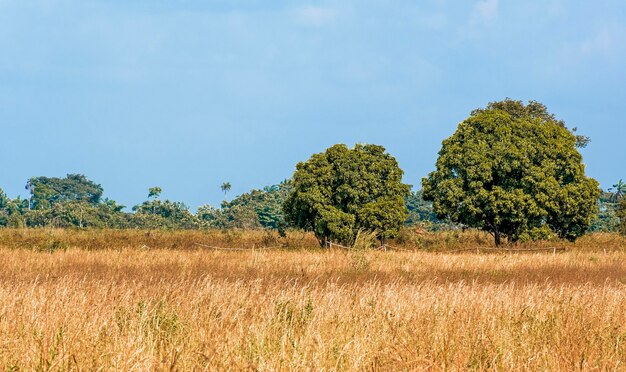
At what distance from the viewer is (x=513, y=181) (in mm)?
46188

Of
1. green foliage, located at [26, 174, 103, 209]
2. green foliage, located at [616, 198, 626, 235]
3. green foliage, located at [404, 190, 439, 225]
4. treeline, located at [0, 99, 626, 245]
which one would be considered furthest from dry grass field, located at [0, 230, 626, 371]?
green foliage, located at [26, 174, 103, 209]

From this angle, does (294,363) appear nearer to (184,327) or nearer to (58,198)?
(184,327)

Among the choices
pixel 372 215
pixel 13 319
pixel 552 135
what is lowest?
pixel 13 319

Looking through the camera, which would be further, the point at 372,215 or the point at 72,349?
the point at 372,215

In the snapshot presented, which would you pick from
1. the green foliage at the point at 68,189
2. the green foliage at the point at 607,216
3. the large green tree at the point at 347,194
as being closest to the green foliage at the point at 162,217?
the green foliage at the point at 68,189

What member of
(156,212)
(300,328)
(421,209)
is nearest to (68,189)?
(156,212)

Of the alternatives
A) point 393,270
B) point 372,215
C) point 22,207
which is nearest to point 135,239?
point 372,215

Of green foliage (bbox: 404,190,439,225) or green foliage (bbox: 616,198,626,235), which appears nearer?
green foliage (bbox: 616,198,626,235)

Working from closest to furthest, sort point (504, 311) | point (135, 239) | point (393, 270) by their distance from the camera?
point (504, 311) < point (393, 270) < point (135, 239)

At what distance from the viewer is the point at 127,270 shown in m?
20.4

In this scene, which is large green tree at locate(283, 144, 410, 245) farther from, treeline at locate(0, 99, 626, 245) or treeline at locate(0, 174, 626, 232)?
treeline at locate(0, 174, 626, 232)

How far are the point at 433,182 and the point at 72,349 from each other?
44.0 meters

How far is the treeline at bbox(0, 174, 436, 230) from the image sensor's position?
9894cm

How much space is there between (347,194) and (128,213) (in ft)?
225
